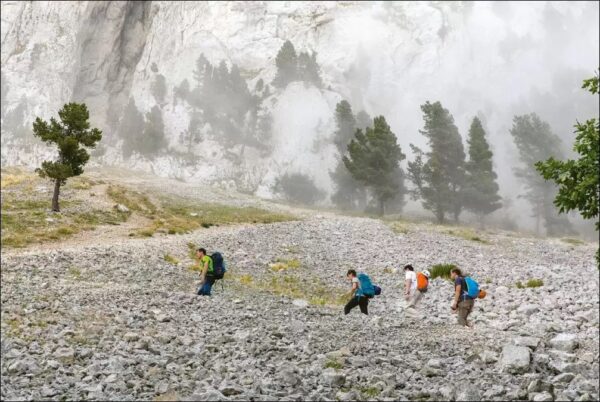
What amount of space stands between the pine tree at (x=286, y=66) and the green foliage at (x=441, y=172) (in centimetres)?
7252

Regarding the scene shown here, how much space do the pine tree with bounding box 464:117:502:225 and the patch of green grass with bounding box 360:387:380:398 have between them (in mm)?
61011

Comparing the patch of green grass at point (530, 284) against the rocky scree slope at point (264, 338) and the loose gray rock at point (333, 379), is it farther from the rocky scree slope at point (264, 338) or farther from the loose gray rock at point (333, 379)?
the loose gray rock at point (333, 379)

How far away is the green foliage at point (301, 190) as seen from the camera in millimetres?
94188

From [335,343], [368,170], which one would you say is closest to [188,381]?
[335,343]

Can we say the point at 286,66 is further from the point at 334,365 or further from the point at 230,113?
the point at 334,365

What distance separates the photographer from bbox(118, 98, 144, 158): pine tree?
124 metres

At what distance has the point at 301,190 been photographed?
95750 mm

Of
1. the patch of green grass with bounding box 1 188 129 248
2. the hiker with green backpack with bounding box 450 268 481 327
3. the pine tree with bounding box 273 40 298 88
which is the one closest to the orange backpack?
the hiker with green backpack with bounding box 450 268 481 327

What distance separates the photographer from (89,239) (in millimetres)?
34062

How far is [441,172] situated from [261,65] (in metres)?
97.2

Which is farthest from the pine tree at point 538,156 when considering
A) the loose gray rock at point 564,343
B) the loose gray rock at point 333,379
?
the loose gray rock at point 333,379

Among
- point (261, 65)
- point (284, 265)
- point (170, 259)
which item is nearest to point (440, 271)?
point (284, 265)

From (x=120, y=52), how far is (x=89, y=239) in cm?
14320

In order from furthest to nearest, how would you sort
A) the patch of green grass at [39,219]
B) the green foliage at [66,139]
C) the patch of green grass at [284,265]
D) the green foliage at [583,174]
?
the green foliage at [66,139] < the patch of green grass at [39,219] < the patch of green grass at [284,265] < the green foliage at [583,174]
